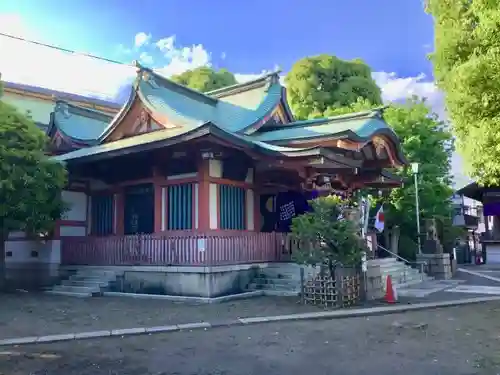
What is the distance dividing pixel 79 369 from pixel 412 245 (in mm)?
19928

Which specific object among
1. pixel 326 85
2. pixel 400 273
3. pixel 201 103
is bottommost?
pixel 400 273

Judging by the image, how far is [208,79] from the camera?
37156 millimetres

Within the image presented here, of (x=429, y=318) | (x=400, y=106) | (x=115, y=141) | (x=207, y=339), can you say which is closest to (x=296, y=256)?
(x=429, y=318)

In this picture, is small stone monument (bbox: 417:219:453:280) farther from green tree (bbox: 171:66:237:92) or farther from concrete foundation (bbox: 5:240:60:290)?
green tree (bbox: 171:66:237:92)

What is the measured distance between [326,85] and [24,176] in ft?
78.6

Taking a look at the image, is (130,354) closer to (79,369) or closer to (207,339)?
(79,369)

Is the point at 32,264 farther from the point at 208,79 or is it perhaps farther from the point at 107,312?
the point at 208,79

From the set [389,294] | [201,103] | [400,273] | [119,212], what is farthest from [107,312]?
[400,273]

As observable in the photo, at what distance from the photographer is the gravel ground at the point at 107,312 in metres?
9.32

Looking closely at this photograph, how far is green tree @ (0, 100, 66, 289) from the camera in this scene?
13398 mm

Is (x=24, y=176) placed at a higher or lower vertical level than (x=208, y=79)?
lower

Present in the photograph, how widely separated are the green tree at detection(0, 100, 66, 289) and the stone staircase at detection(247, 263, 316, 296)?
242 inches

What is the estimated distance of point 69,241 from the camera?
1662cm

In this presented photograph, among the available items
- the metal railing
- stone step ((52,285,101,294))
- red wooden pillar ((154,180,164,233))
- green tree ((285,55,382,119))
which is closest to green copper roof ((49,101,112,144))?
red wooden pillar ((154,180,164,233))
